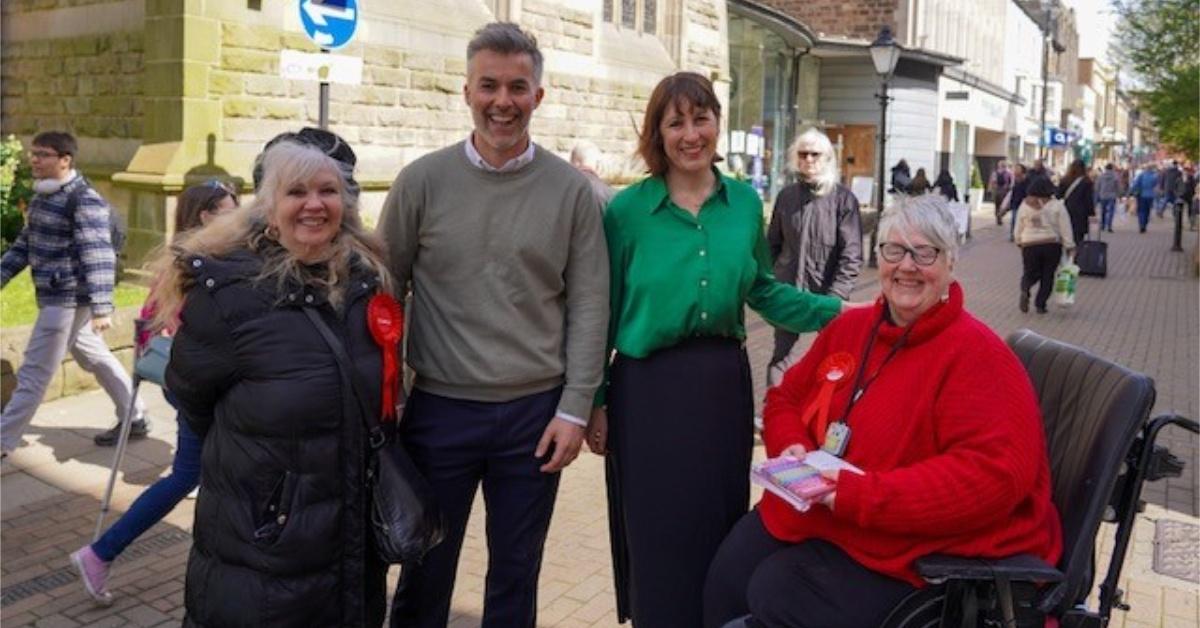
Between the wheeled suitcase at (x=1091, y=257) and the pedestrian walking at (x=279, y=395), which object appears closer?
the pedestrian walking at (x=279, y=395)

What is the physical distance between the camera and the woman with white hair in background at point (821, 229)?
21.4ft

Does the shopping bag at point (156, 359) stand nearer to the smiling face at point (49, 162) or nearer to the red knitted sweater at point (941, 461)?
the smiling face at point (49, 162)

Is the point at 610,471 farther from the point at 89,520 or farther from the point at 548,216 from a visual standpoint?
the point at 89,520

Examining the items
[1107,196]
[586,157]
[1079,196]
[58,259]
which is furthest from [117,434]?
[1107,196]

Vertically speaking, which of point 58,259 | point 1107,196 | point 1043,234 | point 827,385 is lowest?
point 827,385

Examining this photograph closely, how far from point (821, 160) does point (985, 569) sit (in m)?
4.12

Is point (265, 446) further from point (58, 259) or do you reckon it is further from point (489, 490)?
point (58, 259)

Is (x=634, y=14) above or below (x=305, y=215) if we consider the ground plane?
above

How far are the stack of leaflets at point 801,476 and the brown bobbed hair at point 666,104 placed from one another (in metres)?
0.96

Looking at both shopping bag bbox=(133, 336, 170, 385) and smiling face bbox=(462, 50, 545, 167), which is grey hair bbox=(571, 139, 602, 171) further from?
smiling face bbox=(462, 50, 545, 167)

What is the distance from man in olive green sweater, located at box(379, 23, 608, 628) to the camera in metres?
3.08

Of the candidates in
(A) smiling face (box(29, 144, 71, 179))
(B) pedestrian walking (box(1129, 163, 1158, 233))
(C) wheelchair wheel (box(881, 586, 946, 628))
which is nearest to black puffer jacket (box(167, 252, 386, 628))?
(C) wheelchair wheel (box(881, 586, 946, 628))

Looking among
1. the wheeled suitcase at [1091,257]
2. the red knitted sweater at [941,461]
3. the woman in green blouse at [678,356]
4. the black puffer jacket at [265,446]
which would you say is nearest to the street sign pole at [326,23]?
the woman in green blouse at [678,356]

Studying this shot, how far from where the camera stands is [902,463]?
2830mm
